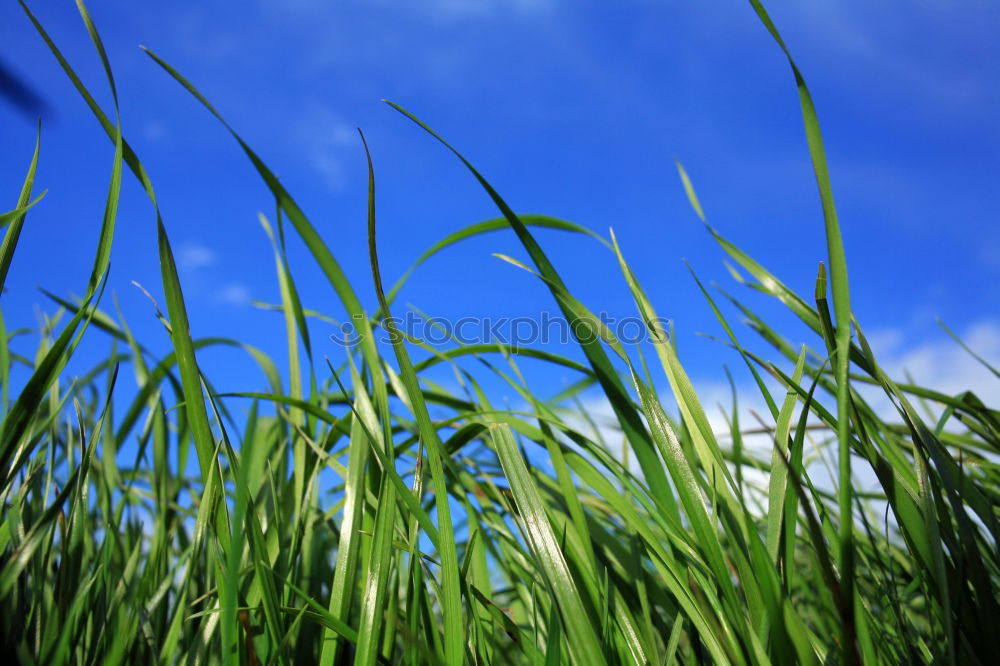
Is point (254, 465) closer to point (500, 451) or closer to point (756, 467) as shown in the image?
point (500, 451)

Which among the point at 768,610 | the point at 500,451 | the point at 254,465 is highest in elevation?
the point at 254,465

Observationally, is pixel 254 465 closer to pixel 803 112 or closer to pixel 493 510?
pixel 493 510

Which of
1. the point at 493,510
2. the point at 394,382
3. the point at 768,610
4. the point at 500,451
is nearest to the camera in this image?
the point at 768,610

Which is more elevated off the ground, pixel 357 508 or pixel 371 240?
pixel 371 240

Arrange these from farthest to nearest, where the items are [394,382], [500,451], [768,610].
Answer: [394,382]
[500,451]
[768,610]

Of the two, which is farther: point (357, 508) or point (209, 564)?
point (209, 564)

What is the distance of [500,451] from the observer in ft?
1.43

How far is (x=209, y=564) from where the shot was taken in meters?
0.58

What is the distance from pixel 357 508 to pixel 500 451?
0.39ft

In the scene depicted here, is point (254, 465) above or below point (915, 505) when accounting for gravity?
above

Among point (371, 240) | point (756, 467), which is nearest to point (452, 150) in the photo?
point (371, 240)

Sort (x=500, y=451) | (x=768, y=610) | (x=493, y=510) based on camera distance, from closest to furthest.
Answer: (x=768, y=610) → (x=500, y=451) → (x=493, y=510)

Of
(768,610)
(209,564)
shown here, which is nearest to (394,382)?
(209,564)

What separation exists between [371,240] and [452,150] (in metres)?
0.09
